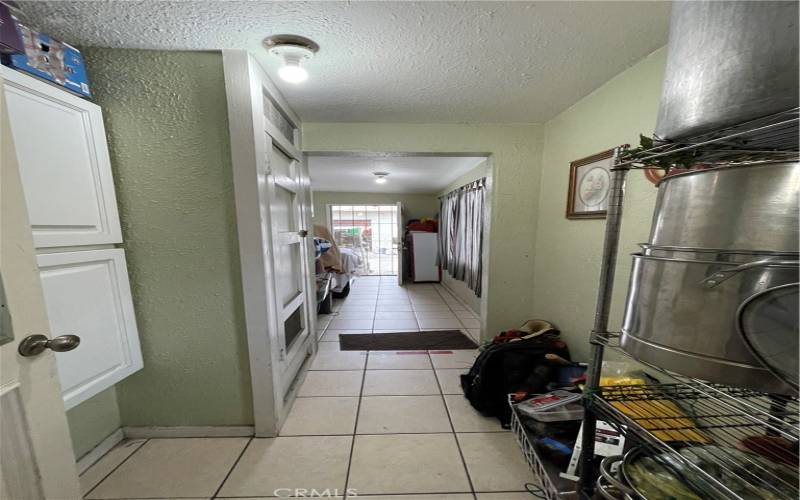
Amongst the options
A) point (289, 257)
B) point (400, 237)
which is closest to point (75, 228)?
point (289, 257)

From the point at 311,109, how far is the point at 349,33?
828 millimetres

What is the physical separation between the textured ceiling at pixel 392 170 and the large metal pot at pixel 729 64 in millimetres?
1965

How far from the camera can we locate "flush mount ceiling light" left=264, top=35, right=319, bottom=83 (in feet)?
3.57

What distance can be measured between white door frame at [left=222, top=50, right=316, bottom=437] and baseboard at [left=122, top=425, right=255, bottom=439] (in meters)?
0.10

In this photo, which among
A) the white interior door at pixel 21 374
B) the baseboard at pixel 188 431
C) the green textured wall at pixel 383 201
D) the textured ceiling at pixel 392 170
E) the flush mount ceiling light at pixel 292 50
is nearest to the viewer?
the white interior door at pixel 21 374

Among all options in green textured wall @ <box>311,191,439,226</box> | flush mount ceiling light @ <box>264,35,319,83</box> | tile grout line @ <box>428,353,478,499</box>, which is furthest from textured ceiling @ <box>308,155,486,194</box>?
tile grout line @ <box>428,353,478,499</box>

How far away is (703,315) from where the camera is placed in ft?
1.62

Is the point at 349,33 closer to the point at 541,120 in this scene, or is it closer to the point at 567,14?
the point at 567,14

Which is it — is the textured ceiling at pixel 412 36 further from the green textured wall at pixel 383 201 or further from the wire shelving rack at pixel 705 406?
the green textured wall at pixel 383 201

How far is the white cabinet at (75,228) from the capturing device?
2.99ft

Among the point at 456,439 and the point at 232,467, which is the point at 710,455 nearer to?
the point at 456,439

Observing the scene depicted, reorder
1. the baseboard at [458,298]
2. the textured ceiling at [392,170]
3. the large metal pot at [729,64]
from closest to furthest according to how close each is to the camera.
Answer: the large metal pot at [729,64] < the textured ceiling at [392,170] < the baseboard at [458,298]

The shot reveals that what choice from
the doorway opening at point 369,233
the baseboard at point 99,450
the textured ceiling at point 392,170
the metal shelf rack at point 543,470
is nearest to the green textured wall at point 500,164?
the textured ceiling at point 392,170

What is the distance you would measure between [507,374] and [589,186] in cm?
127
